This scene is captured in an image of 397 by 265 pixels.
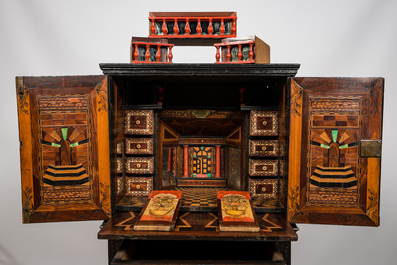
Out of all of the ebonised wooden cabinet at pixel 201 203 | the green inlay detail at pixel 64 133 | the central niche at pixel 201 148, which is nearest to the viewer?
the ebonised wooden cabinet at pixel 201 203

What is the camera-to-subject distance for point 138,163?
9.12 ft

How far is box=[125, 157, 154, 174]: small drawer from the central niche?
245 mm

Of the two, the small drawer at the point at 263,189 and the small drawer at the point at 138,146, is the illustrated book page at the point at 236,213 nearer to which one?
the small drawer at the point at 263,189

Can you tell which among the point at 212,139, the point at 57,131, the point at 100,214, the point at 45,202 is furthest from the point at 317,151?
the point at 45,202

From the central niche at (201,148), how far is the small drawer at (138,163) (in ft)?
0.80

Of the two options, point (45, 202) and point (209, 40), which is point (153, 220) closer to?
point (45, 202)

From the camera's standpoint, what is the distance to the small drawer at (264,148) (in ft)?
8.89

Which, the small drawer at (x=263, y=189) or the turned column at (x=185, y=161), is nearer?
the small drawer at (x=263, y=189)

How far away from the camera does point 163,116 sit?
116 inches

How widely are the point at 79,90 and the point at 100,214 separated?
3.44 feet

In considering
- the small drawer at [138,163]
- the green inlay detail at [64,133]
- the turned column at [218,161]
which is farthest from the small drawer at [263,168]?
the green inlay detail at [64,133]

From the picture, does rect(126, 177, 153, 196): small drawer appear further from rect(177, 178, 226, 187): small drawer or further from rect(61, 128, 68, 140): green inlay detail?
rect(61, 128, 68, 140): green inlay detail

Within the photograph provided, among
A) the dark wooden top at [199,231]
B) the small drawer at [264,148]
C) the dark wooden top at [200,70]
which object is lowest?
the dark wooden top at [199,231]

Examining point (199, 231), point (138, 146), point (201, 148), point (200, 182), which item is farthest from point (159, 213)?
point (201, 148)
